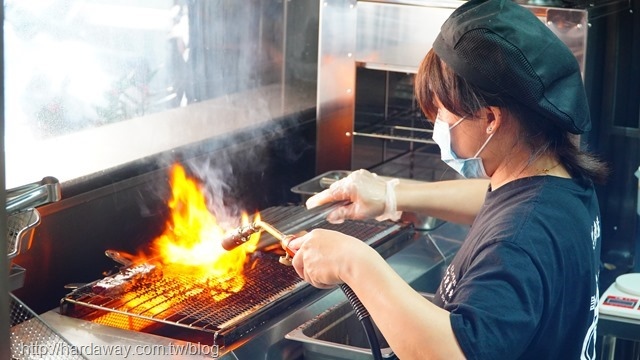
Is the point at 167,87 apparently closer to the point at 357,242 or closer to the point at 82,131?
the point at 82,131

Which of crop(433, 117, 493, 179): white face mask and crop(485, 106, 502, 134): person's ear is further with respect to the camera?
crop(433, 117, 493, 179): white face mask

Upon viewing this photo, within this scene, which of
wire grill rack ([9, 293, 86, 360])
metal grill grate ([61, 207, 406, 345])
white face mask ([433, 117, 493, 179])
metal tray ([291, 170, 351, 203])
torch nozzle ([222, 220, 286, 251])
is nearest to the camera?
white face mask ([433, 117, 493, 179])

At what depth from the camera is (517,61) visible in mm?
1791

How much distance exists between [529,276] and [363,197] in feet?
2.74

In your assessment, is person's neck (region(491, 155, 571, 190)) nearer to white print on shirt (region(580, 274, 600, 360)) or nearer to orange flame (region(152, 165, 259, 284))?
white print on shirt (region(580, 274, 600, 360))

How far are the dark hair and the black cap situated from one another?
0.04m

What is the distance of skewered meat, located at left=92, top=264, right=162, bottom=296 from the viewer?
258 centimetres

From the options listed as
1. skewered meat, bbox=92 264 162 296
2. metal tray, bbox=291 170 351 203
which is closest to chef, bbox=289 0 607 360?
skewered meat, bbox=92 264 162 296

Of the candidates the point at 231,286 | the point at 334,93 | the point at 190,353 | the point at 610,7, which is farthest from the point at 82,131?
the point at 610,7

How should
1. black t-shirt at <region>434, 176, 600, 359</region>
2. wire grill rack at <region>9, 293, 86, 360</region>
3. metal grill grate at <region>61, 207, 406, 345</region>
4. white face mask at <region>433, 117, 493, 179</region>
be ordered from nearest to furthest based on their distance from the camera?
black t-shirt at <region>434, 176, 600, 359</region> < white face mask at <region>433, 117, 493, 179</region> < wire grill rack at <region>9, 293, 86, 360</region> < metal grill grate at <region>61, 207, 406, 345</region>

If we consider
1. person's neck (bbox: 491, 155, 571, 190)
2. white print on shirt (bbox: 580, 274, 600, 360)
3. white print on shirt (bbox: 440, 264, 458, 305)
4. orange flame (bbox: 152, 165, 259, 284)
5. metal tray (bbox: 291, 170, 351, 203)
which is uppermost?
person's neck (bbox: 491, 155, 571, 190)

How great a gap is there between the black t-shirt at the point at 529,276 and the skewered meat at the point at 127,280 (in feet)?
3.31

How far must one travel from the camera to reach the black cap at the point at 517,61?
180 cm

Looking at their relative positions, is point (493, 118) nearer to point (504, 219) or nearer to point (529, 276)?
point (504, 219)
